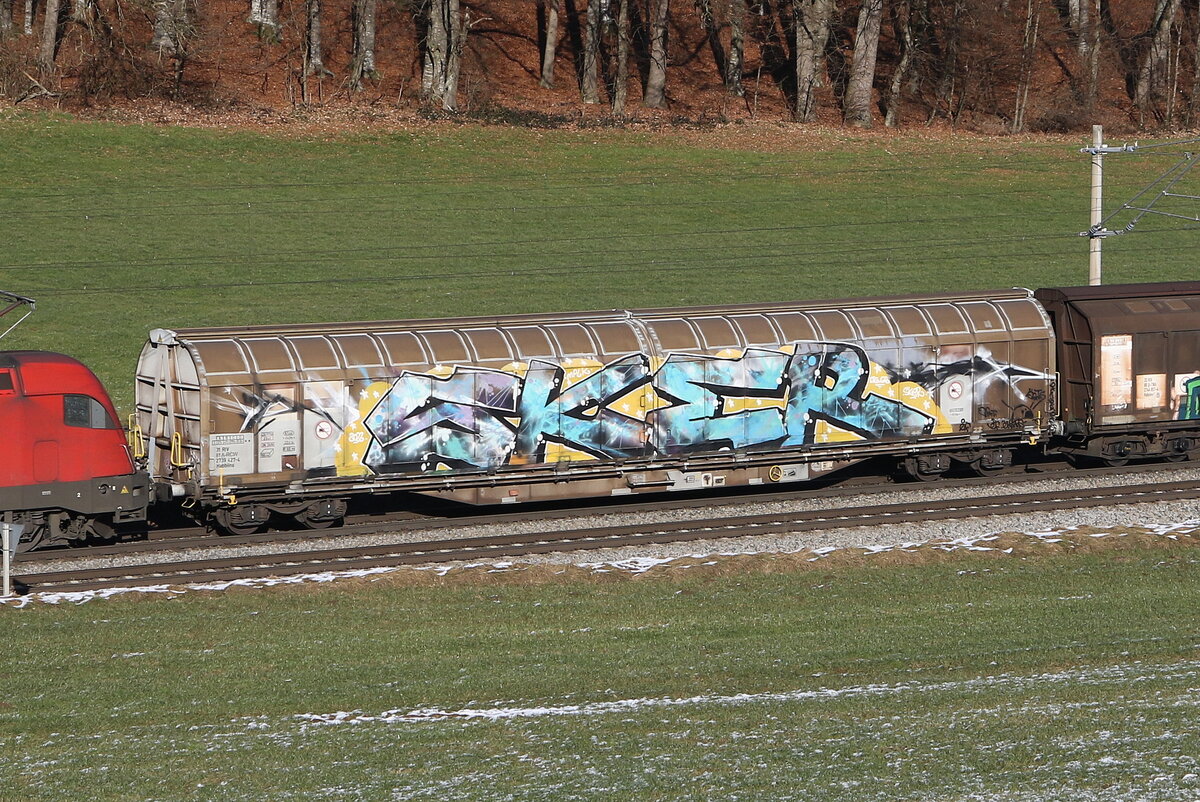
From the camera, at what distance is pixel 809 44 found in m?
65.8

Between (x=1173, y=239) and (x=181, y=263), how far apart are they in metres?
35.4

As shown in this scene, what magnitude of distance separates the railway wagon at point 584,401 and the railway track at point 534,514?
409mm

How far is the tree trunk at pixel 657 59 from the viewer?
214 ft

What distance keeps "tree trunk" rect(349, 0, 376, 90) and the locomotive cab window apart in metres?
42.9

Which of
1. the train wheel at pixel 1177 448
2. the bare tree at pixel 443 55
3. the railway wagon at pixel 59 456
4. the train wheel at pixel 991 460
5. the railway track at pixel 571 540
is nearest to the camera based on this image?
the railway track at pixel 571 540

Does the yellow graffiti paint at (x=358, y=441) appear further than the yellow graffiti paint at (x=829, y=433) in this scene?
No

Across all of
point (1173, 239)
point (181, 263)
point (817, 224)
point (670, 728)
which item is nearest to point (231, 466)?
point (670, 728)

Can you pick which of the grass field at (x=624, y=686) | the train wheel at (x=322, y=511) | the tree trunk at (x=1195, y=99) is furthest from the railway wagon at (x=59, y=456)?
the tree trunk at (x=1195, y=99)

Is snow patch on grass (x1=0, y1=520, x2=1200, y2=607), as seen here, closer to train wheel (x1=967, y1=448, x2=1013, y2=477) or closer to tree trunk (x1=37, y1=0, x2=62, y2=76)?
train wheel (x1=967, y1=448, x2=1013, y2=477)

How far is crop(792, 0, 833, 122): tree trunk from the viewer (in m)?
65.6

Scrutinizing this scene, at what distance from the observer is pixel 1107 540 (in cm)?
2127

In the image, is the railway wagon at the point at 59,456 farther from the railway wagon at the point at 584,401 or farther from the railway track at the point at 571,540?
the railway track at the point at 571,540

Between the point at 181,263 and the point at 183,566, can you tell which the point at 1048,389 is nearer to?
the point at 183,566

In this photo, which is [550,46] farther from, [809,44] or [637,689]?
[637,689]
